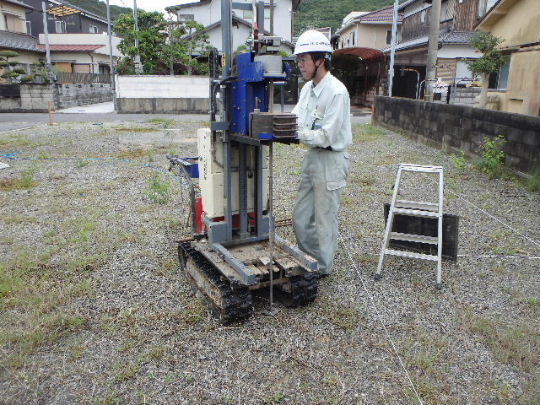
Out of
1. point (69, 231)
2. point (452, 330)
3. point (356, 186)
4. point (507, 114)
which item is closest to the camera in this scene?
point (452, 330)

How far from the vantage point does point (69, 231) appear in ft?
15.5

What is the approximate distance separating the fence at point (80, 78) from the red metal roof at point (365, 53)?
14.5m

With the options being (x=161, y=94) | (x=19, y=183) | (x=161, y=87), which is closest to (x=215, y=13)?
(x=161, y=87)

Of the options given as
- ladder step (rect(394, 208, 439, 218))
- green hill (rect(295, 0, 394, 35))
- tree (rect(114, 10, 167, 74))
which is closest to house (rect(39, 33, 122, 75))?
tree (rect(114, 10, 167, 74))

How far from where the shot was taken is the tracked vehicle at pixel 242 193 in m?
2.88

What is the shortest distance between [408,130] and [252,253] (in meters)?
9.67

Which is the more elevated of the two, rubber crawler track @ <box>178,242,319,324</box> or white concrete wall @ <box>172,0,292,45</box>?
white concrete wall @ <box>172,0,292,45</box>

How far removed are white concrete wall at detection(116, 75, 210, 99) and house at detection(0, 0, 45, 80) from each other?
9560mm

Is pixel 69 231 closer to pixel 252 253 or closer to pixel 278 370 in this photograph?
pixel 252 253

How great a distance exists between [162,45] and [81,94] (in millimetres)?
5041

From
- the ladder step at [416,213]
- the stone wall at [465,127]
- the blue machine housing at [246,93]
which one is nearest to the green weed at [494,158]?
the stone wall at [465,127]

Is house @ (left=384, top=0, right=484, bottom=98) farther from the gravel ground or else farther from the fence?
the fence

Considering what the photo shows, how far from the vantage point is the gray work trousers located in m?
3.40

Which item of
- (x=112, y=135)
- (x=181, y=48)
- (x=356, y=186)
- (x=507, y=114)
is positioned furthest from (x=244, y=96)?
(x=181, y=48)
